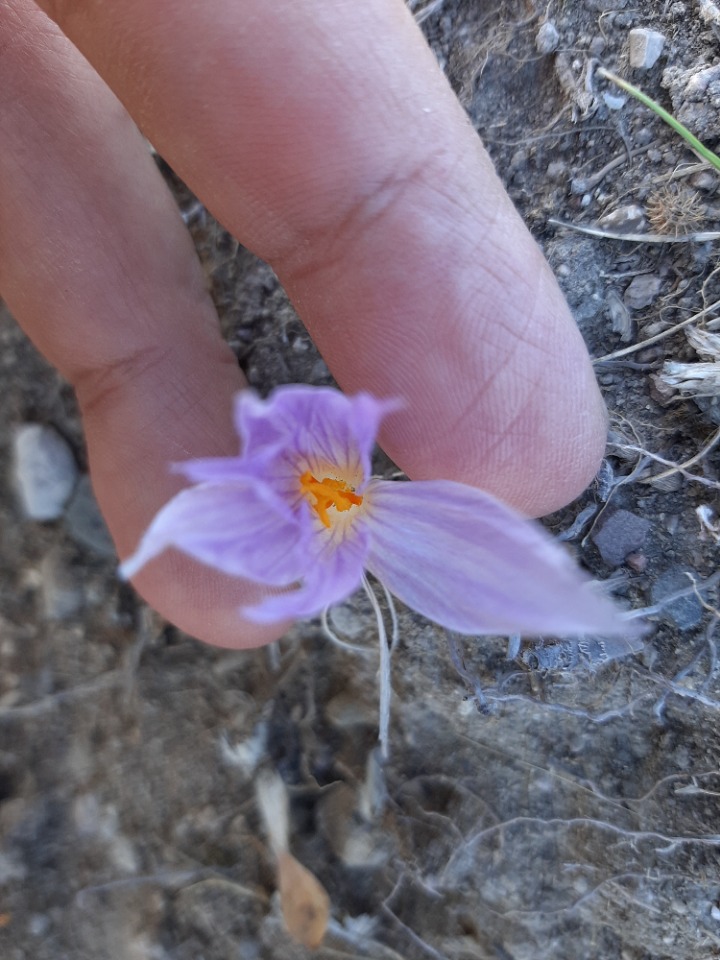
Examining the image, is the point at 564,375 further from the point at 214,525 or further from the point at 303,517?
the point at 214,525

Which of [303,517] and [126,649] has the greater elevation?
[303,517]

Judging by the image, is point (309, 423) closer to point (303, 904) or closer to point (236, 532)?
point (236, 532)

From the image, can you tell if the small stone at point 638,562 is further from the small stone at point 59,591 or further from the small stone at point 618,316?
the small stone at point 59,591

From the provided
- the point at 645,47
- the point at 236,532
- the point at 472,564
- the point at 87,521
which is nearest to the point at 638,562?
the point at 472,564

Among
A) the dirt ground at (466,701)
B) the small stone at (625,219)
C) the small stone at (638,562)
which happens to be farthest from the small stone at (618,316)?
→ the small stone at (638,562)

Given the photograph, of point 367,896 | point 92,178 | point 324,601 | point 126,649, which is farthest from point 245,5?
point 367,896

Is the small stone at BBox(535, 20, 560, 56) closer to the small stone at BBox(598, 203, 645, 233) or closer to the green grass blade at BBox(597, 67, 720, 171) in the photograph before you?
the green grass blade at BBox(597, 67, 720, 171)
